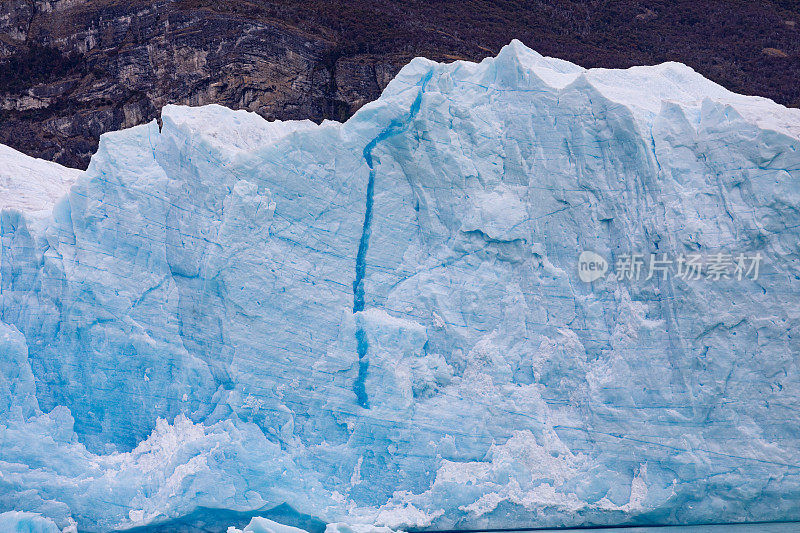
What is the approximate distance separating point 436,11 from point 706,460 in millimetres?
13687

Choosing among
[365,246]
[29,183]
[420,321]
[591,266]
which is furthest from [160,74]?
[591,266]

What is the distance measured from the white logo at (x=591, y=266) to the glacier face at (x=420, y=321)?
95 mm

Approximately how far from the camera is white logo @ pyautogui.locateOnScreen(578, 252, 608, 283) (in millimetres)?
9062

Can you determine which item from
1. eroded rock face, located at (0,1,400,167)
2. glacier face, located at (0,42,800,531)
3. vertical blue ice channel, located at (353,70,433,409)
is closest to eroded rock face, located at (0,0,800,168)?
eroded rock face, located at (0,1,400,167)

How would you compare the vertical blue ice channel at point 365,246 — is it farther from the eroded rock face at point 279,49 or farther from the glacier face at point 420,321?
the eroded rock face at point 279,49

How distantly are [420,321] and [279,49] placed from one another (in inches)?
442

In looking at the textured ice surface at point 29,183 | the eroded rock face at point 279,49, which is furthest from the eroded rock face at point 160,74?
the textured ice surface at point 29,183

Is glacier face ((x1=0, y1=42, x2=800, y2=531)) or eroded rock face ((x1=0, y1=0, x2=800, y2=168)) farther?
eroded rock face ((x1=0, y1=0, x2=800, y2=168))

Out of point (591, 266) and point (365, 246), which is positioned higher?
point (591, 266)

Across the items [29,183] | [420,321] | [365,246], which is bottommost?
[420,321]

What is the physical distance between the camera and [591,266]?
29.8 feet

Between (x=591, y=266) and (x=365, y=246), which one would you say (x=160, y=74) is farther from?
(x=591, y=266)

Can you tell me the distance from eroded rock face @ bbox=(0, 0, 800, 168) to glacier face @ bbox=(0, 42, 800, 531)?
30.3 feet

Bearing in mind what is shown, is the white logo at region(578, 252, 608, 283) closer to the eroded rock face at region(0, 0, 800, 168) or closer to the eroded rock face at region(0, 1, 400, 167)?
the eroded rock face at region(0, 0, 800, 168)
